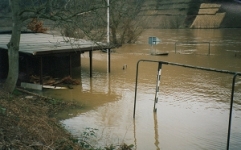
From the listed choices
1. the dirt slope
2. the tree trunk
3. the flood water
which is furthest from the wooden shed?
the dirt slope

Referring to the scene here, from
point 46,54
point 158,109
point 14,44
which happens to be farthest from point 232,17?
point 14,44

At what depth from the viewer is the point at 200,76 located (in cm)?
1609

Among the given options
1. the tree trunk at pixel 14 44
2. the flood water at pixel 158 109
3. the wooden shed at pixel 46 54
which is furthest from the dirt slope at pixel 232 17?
the tree trunk at pixel 14 44

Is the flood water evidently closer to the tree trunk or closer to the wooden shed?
the wooden shed

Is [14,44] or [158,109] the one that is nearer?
[158,109]

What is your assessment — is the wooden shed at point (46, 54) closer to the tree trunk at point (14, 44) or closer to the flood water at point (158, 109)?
the flood water at point (158, 109)

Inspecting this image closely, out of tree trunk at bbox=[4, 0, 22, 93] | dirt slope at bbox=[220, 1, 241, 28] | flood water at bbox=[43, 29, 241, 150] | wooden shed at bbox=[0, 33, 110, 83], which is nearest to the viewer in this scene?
flood water at bbox=[43, 29, 241, 150]

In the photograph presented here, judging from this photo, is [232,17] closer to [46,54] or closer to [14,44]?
[46,54]

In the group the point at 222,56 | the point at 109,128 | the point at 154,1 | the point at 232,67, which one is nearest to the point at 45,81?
the point at 109,128

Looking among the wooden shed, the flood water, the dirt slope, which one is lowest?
the flood water

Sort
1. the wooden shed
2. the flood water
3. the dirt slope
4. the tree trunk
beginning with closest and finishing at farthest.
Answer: the flood water
the tree trunk
the wooden shed
the dirt slope

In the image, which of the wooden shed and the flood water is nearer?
the flood water

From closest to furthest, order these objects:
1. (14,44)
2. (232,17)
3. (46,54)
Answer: (14,44)
(46,54)
(232,17)

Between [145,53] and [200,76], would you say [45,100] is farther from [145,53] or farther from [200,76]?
[145,53]
